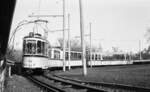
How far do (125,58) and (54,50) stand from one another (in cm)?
2963

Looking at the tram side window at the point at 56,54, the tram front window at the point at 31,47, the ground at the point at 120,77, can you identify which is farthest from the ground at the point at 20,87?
the tram side window at the point at 56,54

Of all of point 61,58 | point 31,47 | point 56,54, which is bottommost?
point 61,58

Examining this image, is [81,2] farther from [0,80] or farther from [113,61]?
[113,61]

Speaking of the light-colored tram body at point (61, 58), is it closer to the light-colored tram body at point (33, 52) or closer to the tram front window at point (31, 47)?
the light-colored tram body at point (33, 52)

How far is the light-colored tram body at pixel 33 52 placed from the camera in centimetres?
2175

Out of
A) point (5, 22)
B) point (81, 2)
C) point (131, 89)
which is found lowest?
point (131, 89)

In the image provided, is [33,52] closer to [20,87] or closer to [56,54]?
[20,87]

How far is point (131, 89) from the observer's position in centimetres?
1131

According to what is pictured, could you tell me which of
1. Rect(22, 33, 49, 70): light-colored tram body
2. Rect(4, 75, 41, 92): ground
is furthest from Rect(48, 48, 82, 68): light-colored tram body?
Rect(4, 75, 41, 92): ground

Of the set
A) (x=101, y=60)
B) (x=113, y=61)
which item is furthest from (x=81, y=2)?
(x=113, y=61)

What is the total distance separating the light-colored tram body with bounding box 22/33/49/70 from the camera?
2175cm

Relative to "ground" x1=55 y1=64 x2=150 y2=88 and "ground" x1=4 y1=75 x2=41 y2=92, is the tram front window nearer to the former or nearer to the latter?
"ground" x1=55 y1=64 x2=150 y2=88

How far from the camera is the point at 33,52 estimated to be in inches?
865

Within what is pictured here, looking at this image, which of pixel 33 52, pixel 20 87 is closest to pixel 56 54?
pixel 33 52
